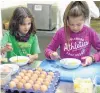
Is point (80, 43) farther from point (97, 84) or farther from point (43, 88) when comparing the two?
point (43, 88)

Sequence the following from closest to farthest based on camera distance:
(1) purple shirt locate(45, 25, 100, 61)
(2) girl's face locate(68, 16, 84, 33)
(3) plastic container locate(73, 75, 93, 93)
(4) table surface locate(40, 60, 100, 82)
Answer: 1. (3) plastic container locate(73, 75, 93, 93)
2. (4) table surface locate(40, 60, 100, 82)
3. (2) girl's face locate(68, 16, 84, 33)
4. (1) purple shirt locate(45, 25, 100, 61)

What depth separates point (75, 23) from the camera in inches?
62.3

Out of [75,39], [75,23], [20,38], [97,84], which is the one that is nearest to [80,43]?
[75,39]

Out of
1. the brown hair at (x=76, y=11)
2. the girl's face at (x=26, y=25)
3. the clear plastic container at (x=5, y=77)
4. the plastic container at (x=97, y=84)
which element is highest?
the brown hair at (x=76, y=11)

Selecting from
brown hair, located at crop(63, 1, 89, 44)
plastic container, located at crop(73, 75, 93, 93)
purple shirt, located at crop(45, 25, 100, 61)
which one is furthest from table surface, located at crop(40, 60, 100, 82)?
brown hair, located at crop(63, 1, 89, 44)

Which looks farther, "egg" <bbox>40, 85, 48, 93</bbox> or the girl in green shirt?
the girl in green shirt

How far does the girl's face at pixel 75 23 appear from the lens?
157cm

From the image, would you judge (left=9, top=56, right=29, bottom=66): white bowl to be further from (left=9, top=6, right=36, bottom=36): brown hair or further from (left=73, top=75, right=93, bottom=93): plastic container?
Result: (left=73, top=75, right=93, bottom=93): plastic container

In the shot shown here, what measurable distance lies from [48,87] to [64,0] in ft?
5.51

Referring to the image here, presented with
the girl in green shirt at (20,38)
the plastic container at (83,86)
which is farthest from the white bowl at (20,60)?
the plastic container at (83,86)

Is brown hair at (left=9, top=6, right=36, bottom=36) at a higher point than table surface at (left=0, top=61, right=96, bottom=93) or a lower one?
higher

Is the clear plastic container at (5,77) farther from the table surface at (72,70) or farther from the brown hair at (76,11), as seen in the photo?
the brown hair at (76,11)

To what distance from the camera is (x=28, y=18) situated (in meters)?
1.74

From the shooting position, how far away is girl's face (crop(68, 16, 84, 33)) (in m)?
1.57
